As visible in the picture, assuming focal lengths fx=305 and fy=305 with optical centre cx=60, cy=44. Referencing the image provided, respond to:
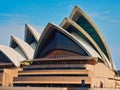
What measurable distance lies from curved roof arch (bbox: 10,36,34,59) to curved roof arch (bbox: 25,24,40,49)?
7.41 feet

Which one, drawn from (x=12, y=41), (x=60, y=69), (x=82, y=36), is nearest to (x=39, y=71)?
(x=60, y=69)

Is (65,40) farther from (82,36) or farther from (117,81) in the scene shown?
(117,81)

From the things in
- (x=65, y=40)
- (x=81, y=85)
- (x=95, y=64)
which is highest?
(x=65, y=40)

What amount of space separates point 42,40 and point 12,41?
11309mm

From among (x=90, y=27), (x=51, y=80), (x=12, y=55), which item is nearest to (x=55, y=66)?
(x=51, y=80)

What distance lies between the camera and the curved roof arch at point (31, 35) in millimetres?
67188

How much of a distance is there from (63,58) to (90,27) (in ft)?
35.1

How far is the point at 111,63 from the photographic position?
63312mm

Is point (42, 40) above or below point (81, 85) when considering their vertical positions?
above

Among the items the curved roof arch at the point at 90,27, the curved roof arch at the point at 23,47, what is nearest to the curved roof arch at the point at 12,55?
the curved roof arch at the point at 23,47

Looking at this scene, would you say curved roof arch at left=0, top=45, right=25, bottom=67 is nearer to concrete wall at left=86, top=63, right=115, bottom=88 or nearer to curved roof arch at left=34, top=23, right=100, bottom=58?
curved roof arch at left=34, top=23, right=100, bottom=58

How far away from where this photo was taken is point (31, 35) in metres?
68.9

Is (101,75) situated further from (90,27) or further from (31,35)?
(31,35)

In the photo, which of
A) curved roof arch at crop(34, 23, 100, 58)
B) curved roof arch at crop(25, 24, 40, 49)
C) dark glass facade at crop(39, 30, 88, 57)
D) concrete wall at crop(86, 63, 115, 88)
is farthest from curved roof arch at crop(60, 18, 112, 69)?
curved roof arch at crop(25, 24, 40, 49)
